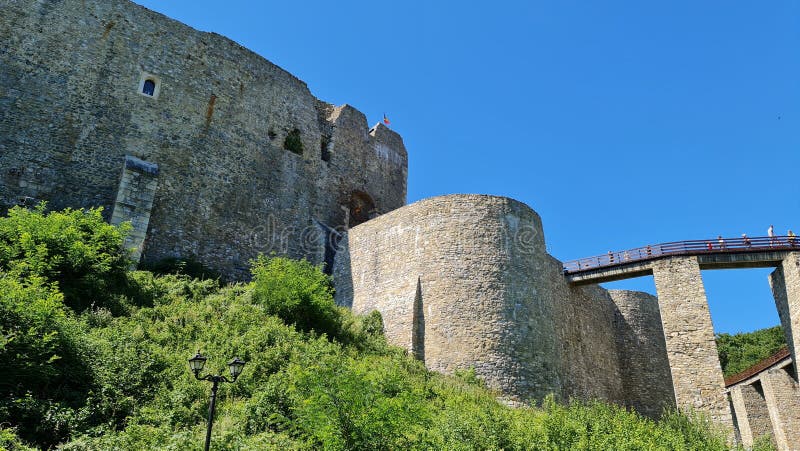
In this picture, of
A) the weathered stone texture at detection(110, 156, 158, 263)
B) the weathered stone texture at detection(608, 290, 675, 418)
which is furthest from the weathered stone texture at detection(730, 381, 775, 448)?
the weathered stone texture at detection(110, 156, 158, 263)

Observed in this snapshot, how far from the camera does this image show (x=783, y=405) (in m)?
21.4

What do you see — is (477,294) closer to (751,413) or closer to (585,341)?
(585,341)

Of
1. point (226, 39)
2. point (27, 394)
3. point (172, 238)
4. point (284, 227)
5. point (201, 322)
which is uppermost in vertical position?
point (226, 39)

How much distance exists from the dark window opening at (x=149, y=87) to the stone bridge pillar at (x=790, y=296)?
22773 mm

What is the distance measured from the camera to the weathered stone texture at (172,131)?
18719mm

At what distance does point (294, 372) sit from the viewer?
1227 cm

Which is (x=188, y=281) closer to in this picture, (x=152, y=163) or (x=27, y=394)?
(x=152, y=163)

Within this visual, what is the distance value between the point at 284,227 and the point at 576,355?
1237cm

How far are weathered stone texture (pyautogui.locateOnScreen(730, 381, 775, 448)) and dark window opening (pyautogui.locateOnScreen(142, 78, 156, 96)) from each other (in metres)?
25.8

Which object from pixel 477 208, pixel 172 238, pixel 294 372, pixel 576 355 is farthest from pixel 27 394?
pixel 576 355

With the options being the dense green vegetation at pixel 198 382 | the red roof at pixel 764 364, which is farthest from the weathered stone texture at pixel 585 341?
the red roof at pixel 764 364

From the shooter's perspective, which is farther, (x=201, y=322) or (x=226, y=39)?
(x=226, y=39)

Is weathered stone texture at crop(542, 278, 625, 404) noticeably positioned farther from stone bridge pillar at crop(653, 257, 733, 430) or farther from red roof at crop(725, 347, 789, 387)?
red roof at crop(725, 347, 789, 387)

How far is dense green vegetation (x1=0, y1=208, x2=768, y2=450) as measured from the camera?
9.66 metres
